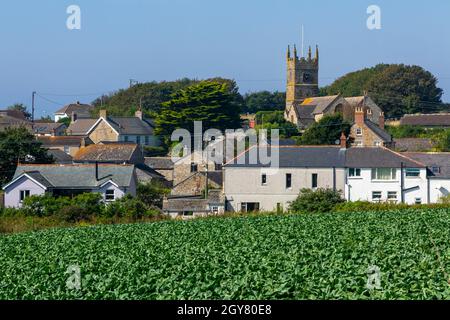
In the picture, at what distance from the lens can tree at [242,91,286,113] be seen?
150625 millimetres

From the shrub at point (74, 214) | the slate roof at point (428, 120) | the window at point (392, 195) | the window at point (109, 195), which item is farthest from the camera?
the slate roof at point (428, 120)

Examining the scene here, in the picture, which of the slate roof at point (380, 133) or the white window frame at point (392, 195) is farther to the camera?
the slate roof at point (380, 133)

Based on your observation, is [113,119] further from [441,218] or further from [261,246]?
[261,246]

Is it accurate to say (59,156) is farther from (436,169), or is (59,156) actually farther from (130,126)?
(436,169)

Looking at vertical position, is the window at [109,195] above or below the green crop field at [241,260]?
below

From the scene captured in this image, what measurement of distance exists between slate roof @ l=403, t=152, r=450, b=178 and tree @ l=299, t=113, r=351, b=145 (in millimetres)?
19798

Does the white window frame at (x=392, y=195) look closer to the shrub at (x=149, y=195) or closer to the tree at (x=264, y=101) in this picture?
the shrub at (x=149, y=195)

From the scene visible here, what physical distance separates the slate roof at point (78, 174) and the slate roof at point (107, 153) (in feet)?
45.7

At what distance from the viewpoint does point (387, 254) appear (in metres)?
23.0

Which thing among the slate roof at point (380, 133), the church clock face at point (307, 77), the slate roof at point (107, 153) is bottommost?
the slate roof at point (107, 153)

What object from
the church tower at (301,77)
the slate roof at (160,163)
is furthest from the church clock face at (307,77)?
the slate roof at (160,163)

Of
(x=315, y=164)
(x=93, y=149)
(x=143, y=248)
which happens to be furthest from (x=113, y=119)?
(x=143, y=248)

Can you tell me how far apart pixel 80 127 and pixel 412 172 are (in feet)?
190

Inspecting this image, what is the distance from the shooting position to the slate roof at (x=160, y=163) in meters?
76.9
